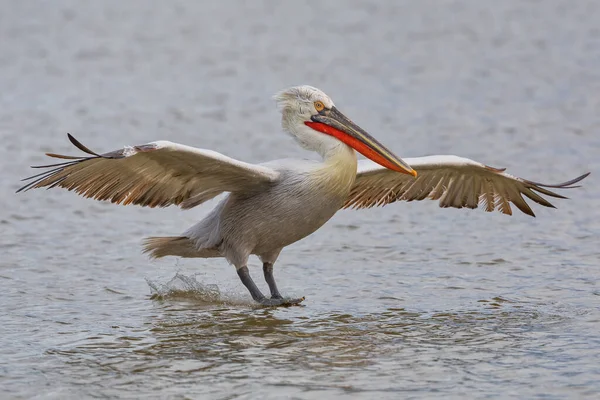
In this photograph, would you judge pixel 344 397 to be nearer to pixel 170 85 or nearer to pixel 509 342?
pixel 509 342

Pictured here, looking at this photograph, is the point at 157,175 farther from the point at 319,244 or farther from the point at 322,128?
the point at 319,244

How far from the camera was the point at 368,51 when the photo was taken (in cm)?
1788

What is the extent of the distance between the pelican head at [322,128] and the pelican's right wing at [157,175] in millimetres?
344

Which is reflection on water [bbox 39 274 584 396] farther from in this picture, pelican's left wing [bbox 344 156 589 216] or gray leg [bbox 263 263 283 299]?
pelican's left wing [bbox 344 156 589 216]

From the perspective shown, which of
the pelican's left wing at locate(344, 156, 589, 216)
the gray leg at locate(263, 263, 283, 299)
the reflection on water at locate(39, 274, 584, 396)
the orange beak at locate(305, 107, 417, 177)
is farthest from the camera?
the pelican's left wing at locate(344, 156, 589, 216)

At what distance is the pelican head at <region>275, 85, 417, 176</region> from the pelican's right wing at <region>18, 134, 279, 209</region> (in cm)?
34

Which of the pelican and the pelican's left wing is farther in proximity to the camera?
the pelican's left wing

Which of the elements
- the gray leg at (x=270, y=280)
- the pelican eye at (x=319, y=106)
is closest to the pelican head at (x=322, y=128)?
the pelican eye at (x=319, y=106)

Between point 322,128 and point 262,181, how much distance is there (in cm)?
51

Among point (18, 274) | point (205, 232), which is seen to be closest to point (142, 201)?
point (205, 232)

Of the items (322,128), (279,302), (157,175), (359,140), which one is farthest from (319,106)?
(279,302)

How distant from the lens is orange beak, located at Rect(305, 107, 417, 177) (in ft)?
→ 22.5

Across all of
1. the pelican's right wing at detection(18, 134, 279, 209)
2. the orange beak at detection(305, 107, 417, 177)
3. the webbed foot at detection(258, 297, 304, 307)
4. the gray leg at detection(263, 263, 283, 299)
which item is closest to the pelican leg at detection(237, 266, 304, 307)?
the webbed foot at detection(258, 297, 304, 307)

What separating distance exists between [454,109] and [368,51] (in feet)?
14.3
